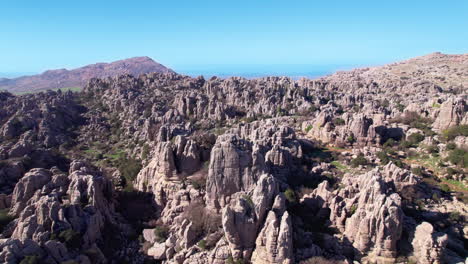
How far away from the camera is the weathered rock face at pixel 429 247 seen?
18.2m

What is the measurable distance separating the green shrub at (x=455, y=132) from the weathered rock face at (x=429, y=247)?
89.5ft

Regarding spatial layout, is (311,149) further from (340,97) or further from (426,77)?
(426,77)

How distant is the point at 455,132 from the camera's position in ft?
131

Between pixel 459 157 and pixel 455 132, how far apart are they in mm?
7375

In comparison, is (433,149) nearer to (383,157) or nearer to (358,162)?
(383,157)

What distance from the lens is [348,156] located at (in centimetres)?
3891

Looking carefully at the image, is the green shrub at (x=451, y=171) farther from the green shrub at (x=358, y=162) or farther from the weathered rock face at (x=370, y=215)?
the weathered rock face at (x=370, y=215)

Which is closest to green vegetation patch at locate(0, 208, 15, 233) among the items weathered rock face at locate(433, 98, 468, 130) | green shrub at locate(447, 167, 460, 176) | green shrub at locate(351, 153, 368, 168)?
green shrub at locate(351, 153, 368, 168)

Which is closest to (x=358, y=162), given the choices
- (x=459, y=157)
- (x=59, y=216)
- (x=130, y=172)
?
(x=459, y=157)

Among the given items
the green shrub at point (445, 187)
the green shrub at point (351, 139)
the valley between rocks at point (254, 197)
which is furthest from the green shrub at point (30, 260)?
the green shrub at point (351, 139)

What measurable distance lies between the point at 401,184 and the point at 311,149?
50.8 feet

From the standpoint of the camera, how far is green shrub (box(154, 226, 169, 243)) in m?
22.9

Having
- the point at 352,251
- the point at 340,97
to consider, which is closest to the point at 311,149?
the point at 352,251

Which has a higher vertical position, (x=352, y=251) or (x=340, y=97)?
(x=340, y=97)
